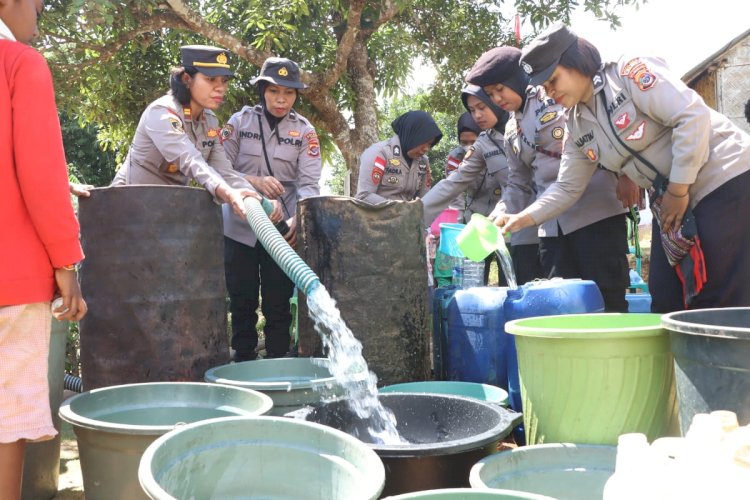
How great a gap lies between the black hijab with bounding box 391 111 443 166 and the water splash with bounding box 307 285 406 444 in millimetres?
1802

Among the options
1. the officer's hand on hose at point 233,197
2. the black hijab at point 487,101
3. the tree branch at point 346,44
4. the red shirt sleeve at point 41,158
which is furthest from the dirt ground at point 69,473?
the tree branch at point 346,44

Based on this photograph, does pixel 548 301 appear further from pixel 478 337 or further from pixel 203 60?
pixel 203 60

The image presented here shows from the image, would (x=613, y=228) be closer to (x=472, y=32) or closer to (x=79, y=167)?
(x=472, y=32)

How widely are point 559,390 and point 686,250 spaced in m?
0.90

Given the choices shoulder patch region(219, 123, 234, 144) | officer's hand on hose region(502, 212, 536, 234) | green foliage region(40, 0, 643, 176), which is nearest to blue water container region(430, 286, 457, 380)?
officer's hand on hose region(502, 212, 536, 234)

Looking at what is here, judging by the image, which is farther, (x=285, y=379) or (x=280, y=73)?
(x=280, y=73)

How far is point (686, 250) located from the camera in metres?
2.39

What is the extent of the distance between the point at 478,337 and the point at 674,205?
95cm

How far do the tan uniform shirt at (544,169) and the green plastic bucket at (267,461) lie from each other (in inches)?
65.7

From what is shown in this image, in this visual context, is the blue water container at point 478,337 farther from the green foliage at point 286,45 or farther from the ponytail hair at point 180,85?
the green foliage at point 286,45

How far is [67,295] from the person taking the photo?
1900 mm

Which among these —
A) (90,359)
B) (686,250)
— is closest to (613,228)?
(686,250)

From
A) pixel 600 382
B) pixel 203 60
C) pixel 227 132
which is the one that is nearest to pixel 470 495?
pixel 600 382

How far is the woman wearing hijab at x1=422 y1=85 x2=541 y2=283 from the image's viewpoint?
3.84m
